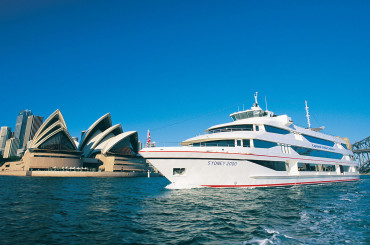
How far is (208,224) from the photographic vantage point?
9.16 metres

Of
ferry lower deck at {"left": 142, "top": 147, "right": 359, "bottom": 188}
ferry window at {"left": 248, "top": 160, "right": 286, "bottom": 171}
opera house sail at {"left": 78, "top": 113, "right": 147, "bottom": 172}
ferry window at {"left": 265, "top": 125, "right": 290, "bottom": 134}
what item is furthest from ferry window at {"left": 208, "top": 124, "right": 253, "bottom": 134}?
opera house sail at {"left": 78, "top": 113, "right": 147, "bottom": 172}

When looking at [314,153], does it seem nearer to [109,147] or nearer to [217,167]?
[217,167]

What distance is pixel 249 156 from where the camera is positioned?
20.5 metres

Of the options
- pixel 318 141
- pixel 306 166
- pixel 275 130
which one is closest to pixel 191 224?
pixel 275 130

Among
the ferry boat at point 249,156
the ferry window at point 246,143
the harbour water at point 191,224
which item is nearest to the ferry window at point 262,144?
the ferry boat at point 249,156

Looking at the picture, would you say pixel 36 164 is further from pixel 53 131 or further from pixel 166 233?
pixel 166 233

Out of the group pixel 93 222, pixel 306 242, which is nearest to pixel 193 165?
pixel 93 222

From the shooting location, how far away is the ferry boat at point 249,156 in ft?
62.0

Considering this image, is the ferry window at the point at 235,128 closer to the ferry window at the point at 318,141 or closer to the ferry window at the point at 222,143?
the ferry window at the point at 222,143

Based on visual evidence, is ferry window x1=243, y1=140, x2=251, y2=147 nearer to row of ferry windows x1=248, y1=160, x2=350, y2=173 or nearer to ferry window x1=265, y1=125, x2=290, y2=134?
row of ferry windows x1=248, y1=160, x2=350, y2=173

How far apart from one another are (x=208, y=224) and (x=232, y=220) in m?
1.27

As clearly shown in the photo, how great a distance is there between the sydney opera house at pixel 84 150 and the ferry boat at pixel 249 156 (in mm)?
79463

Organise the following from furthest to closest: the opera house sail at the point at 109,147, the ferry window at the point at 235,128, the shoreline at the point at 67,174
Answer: the opera house sail at the point at 109,147, the shoreline at the point at 67,174, the ferry window at the point at 235,128

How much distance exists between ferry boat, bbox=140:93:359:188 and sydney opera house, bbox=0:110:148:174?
79.5 metres
